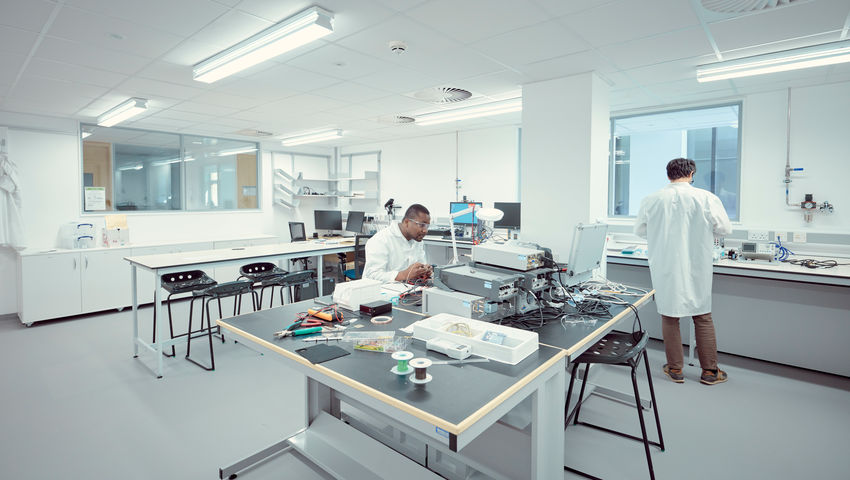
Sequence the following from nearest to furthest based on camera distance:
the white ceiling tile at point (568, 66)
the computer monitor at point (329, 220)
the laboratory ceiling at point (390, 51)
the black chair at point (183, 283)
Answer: the laboratory ceiling at point (390, 51) < the white ceiling tile at point (568, 66) < the black chair at point (183, 283) < the computer monitor at point (329, 220)

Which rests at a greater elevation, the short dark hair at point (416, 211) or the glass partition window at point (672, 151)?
the glass partition window at point (672, 151)

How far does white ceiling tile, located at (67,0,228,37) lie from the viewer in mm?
2230

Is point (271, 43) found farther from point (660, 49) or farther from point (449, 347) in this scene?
point (660, 49)

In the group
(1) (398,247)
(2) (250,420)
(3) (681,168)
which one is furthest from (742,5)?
(2) (250,420)

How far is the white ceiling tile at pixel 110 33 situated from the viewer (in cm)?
241

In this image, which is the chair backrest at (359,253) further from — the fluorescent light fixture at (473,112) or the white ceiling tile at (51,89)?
the white ceiling tile at (51,89)

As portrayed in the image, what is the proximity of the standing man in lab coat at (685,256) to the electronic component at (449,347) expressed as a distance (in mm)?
2276

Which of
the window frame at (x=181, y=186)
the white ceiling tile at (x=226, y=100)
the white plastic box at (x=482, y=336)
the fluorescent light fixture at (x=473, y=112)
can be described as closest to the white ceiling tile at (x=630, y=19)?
the fluorescent light fixture at (x=473, y=112)

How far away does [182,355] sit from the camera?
143 inches

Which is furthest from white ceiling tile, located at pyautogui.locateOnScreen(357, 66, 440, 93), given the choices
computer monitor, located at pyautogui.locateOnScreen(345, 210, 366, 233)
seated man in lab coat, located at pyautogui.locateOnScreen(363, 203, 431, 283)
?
computer monitor, located at pyautogui.locateOnScreen(345, 210, 366, 233)

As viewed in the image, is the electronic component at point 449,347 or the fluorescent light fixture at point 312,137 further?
the fluorescent light fixture at point 312,137

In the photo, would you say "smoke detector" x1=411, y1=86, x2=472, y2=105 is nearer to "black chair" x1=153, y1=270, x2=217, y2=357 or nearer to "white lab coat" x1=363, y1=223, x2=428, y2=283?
"white lab coat" x1=363, y1=223, x2=428, y2=283

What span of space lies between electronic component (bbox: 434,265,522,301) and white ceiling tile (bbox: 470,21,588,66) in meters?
1.63

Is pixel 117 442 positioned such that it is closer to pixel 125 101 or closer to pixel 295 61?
pixel 295 61
